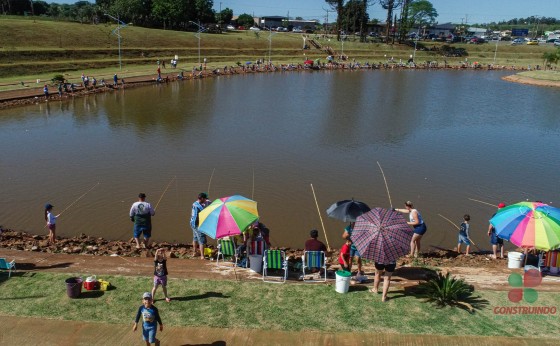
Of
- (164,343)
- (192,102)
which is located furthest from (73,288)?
(192,102)

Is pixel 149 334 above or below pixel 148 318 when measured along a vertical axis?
below

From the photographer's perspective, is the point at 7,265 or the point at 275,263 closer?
the point at 275,263

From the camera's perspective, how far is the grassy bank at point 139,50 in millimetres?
49344

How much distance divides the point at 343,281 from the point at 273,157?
1321 cm

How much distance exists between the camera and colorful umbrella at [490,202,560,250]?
33.9 ft

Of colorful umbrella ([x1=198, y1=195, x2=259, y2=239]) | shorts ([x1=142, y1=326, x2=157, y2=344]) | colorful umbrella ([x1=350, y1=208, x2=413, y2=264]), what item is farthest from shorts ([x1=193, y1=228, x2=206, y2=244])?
colorful umbrella ([x1=350, y1=208, x2=413, y2=264])

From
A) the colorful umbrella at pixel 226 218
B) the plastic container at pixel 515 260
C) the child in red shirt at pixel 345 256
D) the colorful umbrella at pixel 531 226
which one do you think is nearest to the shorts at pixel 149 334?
the colorful umbrella at pixel 226 218

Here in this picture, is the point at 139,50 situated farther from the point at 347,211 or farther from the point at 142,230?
the point at 347,211

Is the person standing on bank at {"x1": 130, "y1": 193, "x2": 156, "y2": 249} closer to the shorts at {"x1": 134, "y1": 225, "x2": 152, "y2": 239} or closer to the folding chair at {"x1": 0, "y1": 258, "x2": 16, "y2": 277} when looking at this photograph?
the shorts at {"x1": 134, "y1": 225, "x2": 152, "y2": 239}

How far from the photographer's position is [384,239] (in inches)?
369

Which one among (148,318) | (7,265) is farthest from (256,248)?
(7,265)

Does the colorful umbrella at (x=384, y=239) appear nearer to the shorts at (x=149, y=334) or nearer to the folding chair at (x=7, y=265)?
the shorts at (x=149, y=334)

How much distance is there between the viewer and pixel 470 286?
1058cm

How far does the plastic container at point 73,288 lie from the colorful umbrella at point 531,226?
9.83m
